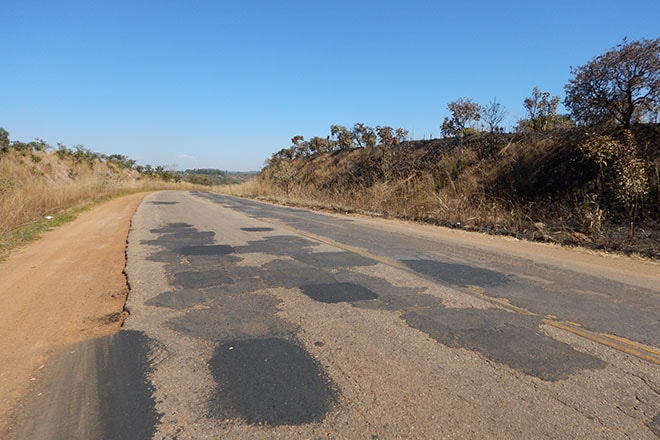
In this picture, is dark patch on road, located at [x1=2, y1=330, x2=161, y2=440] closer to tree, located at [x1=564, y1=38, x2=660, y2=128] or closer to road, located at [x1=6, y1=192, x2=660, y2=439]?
road, located at [x1=6, y1=192, x2=660, y2=439]

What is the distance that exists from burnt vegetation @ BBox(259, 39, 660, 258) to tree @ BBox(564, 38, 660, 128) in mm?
28

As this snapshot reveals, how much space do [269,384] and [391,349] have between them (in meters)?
1.18

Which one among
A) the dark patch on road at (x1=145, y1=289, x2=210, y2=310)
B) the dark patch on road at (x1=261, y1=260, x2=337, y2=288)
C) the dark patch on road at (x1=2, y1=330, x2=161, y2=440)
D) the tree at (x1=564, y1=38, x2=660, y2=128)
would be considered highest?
the tree at (x1=564, y1=38, x2=660, y2=128)

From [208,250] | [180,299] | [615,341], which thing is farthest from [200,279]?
[615,341]

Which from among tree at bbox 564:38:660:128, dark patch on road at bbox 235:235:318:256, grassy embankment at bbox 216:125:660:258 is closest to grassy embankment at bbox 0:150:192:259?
dark patch on road at bbox 235:235:318:256

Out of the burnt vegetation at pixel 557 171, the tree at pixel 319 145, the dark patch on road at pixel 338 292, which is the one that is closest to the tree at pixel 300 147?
the tree at pixel 319 145

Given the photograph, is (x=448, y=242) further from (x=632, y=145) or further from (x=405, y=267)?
(x=632, y=145)

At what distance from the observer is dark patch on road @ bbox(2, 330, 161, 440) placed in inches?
99.7

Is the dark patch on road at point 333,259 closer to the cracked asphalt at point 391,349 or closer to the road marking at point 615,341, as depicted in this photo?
the cracked asphalt at point 391,349

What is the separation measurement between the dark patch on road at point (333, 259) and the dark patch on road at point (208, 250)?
1.53 meters

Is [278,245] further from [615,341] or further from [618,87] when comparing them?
[618,87]

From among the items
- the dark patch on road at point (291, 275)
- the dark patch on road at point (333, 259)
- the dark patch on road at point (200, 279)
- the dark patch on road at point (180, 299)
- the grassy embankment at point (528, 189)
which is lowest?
the dark patch on road at point (180, 299)

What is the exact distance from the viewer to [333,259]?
7.39 m

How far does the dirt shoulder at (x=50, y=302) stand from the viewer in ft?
11.5
